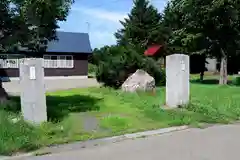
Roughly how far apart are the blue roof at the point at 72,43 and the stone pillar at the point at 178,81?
99.2 ft

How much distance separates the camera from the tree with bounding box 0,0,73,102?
9.97 m

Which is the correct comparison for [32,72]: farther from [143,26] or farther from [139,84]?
[143,26]

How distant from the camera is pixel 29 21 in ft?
34.9

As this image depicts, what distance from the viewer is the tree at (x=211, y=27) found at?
80.0 ft

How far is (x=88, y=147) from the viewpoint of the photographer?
25.2 feet

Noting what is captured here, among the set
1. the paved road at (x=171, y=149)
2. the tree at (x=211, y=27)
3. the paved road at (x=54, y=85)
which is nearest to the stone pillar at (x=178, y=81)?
the paved road at (x=171, y=149)

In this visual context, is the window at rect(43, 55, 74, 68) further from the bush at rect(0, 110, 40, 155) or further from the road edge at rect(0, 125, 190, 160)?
the bush at rect(0, 110, 40, 155)

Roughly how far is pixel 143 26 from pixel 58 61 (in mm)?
15520

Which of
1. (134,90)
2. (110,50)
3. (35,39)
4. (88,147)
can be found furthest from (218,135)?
(110,50)

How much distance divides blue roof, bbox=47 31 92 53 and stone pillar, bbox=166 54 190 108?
30.2 meters

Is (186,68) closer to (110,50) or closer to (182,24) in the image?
(110,50)

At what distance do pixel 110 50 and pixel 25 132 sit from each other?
15.6 meters

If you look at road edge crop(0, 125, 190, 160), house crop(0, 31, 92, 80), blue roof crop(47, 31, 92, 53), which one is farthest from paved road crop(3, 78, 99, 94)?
road edge crop(0, 125, 190, 160)

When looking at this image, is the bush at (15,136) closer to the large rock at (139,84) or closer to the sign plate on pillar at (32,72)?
the sign plate on pillar at (32,72)
